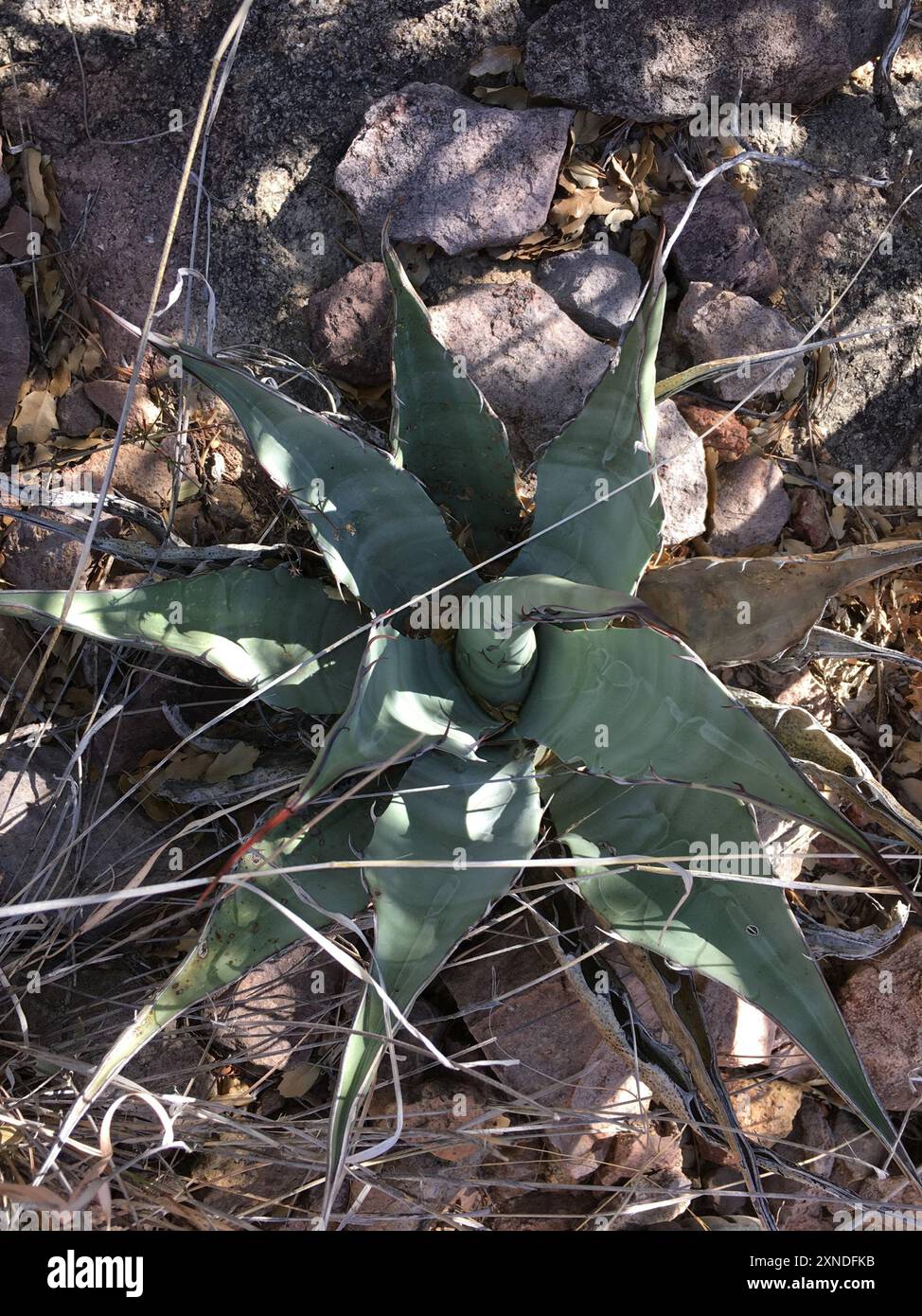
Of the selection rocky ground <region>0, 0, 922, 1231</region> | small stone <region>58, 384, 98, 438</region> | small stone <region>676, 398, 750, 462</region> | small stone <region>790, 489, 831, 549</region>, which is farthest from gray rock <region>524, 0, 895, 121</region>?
small stone <region>58, 384, 98, 438</region>

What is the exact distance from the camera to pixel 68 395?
2135 millimetres

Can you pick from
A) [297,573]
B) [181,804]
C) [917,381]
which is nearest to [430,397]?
[297,573]

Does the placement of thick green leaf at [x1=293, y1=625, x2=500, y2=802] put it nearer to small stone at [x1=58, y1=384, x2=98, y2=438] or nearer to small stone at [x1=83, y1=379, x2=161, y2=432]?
small stone at [x1=83, y1=379, x2=161, y2=432]

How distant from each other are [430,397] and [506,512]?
245mm

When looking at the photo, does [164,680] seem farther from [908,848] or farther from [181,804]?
[908,848]

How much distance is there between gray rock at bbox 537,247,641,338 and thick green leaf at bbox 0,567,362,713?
848 millimetres

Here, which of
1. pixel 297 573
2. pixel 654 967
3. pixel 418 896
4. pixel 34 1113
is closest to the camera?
pixel 418 896

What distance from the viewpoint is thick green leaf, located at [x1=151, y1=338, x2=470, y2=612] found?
61.6 inches

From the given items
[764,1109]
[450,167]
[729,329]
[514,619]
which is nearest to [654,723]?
[514,619]

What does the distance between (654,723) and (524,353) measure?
953 mm

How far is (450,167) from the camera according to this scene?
6.67 ft

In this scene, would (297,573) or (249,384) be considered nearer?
(249,384)

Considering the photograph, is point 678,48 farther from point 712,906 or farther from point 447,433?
point 712,906

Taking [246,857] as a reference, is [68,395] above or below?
above
